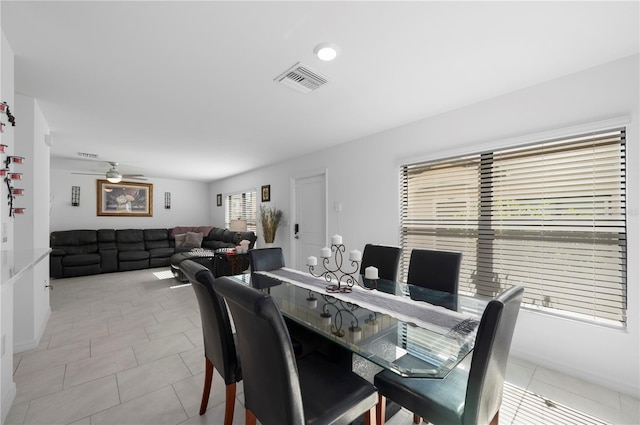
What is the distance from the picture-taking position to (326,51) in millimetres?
1859

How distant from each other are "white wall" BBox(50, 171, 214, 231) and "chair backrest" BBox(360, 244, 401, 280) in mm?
5964

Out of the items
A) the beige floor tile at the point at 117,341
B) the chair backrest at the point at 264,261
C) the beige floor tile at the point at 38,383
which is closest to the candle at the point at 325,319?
→ the chair backrest at the point at 264,261

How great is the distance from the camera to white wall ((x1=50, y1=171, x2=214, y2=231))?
6.12 metres

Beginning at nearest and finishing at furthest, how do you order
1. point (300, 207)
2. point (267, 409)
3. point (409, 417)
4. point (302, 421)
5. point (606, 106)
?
point (302, 421), point (267, 409), point (409, 417), point (606, 106), point (300, 207)

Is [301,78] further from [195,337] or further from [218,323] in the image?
[195,337]

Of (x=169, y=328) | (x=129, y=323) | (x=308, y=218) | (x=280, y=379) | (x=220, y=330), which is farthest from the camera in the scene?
(x=308, y=218)

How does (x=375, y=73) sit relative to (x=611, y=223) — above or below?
above

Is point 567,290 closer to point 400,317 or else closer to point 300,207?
point 400,317

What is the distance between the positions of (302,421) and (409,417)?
1.10 metres

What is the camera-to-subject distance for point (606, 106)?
6.77 feet

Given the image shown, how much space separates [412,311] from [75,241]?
23.3 feet

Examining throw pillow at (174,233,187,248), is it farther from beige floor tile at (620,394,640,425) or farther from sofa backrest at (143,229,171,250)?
beige floor tile at (620,394,640,425)

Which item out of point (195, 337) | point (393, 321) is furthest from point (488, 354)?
point (195, 337)

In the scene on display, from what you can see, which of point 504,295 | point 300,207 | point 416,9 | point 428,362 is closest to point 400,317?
point 428,362
